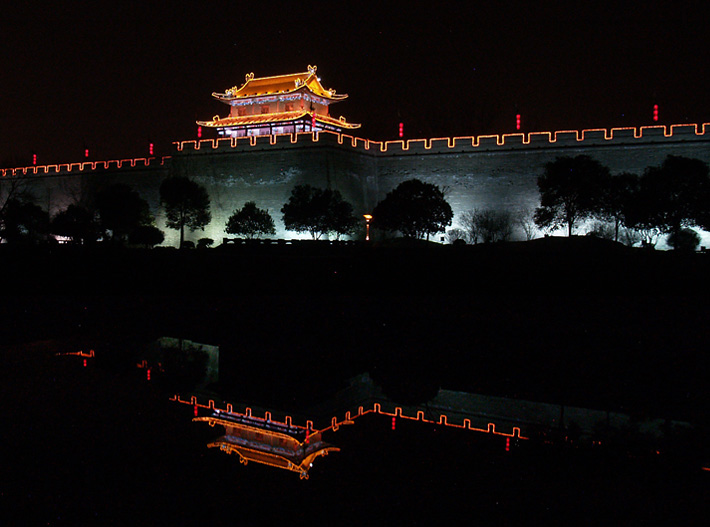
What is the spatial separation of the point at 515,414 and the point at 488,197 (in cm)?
2023

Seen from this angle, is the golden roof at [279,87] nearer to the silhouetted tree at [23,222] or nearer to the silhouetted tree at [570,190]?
the silhouetted tree at [23,222]

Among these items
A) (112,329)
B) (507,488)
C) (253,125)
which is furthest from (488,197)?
(507,488)

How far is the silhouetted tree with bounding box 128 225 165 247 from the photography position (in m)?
25.9

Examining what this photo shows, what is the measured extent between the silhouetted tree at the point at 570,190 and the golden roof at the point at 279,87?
609 inches

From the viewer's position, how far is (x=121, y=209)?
88.3 ft

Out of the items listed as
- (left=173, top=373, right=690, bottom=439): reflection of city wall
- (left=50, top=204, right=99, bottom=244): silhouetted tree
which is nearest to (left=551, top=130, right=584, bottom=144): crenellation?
(left=50, top=204, right=99, bottom=244): silhouetted tree

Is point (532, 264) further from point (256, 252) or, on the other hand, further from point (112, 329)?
point (112, 329)

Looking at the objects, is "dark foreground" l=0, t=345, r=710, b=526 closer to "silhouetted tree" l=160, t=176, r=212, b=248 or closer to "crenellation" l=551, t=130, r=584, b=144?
"crenellation" l=551, t=130, r=584, b=144

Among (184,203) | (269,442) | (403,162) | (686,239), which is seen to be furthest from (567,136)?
(269,442)

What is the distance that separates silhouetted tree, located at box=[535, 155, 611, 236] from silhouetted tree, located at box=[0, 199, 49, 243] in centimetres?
2080

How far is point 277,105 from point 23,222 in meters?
13.1

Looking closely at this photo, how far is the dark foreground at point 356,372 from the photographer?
10.2ft

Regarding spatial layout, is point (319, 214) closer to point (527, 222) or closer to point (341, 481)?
point (527, 222)

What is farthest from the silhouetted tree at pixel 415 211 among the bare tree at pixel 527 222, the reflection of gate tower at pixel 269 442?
the reflection of gate tower at pixel 269 442
